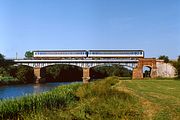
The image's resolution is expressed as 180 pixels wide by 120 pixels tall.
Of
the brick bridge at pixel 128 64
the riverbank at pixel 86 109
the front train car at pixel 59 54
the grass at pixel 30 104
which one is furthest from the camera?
the front train car at pixel 59 54

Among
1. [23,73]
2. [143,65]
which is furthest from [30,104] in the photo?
[23,73]

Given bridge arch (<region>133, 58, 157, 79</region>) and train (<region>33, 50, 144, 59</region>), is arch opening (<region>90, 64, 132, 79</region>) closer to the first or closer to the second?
train (<region>33, 50, 144, 59</region>)

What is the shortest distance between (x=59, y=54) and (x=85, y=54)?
25.4 feet

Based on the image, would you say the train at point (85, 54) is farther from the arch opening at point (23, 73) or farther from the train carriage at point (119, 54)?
the arch opening at point (23, 73)

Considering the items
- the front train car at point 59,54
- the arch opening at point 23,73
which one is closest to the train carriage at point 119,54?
the front train car at point 59,54

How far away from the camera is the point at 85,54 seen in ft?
326

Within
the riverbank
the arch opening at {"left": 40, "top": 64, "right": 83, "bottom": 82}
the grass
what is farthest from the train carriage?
the riverbank

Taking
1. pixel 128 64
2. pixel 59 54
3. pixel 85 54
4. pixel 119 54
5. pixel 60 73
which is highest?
pixel 59 54

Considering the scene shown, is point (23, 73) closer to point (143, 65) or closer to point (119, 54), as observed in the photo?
point (119, 54)

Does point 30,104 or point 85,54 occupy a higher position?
point 85,54

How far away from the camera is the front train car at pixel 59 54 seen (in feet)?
327

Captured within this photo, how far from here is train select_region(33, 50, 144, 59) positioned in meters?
94.8

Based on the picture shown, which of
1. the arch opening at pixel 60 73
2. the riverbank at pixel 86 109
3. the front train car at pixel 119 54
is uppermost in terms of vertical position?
the front train car at pixel 119 54

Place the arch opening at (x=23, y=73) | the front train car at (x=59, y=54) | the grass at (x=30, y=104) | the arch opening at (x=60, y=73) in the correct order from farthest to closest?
the arch opening at (x=60, y=73) → the front train car at (x=59, y=54) → the arch opening at (x=23, y=73) → the grass at (x=30, y=104)
